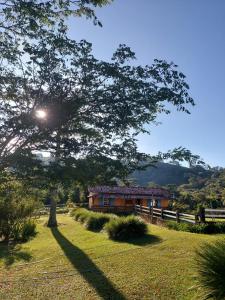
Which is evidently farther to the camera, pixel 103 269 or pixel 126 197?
pixel 126 197

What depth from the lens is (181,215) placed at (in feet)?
76.0

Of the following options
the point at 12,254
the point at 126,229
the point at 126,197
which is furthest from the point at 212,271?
the point at 126,197

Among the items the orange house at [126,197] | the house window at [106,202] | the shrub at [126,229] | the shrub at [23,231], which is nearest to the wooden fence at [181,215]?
the shrub at [126,229]

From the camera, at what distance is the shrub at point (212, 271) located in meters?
8.38

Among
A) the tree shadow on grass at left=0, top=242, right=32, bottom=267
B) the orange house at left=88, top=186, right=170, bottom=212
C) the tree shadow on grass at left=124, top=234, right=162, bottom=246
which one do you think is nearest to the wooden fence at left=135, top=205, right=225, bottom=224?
the tree shadow on grass at left=124, top=234, right=162, bottom=246

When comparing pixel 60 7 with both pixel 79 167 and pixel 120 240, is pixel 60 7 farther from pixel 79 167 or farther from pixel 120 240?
pixel 120 240

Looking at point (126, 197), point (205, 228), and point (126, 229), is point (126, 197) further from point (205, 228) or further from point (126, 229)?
point (126, 229)

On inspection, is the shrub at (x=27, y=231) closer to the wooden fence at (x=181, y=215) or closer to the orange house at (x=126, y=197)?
the wooden fence at (x=181, y=215)

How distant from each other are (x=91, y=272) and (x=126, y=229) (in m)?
7.06

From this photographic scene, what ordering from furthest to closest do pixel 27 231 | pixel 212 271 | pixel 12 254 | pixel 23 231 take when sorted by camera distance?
pixel 27 231, pixel 23 231, pixel 12 254, pixel 212 271

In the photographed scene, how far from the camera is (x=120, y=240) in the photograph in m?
18.9

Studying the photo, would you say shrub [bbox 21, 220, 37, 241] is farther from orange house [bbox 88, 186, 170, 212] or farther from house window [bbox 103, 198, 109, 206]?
house window [bbox 103, 198, 109, 206]

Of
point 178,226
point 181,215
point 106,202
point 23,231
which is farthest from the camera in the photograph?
point 106,202

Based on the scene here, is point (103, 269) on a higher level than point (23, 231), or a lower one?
lower
